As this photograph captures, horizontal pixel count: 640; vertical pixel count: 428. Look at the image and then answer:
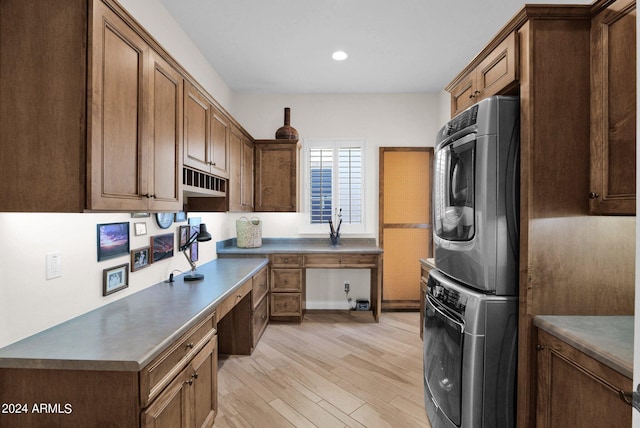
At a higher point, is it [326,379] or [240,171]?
[240,171]

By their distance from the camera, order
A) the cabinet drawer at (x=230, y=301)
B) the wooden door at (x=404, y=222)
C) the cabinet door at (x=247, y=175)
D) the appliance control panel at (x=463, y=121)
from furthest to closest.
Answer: the wooden door at (x=404, y=222), the cabinet door at (x=247, y=175), the cabinet drawer at (x=230, y=301), the appliance control panel at (x=463, y=121)

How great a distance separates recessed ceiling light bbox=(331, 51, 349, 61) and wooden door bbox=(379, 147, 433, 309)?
1.34m

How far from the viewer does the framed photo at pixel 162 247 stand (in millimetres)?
2188

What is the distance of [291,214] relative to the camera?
13.3 feet

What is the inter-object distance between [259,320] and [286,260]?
72 cm

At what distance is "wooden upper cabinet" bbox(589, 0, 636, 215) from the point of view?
118 cm

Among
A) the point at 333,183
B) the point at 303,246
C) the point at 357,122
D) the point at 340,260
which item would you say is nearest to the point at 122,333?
the point at 340,260

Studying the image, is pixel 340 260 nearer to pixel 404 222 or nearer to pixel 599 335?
pixel 404 222

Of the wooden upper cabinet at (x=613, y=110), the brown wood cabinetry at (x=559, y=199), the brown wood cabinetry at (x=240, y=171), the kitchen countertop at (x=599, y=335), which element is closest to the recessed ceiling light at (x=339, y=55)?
the brown wood cabinetry at (x=240, y=171)

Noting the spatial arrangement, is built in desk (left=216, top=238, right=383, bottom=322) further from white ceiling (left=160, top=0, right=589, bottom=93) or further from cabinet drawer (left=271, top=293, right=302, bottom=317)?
white ceiling (left=160, top=0, right=589, bottom=93)

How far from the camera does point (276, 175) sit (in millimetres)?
3770

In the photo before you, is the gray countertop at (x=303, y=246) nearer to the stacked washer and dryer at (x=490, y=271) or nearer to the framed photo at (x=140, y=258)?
the framed photo at (x=140, y=258)

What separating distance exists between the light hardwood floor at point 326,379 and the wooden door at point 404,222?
630 mm

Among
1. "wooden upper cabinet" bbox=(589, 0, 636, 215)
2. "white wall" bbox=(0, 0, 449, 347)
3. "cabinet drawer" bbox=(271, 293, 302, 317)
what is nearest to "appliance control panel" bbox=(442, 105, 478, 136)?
"wooden upper cabinet" bbox=(589, 0, 636, 215)
